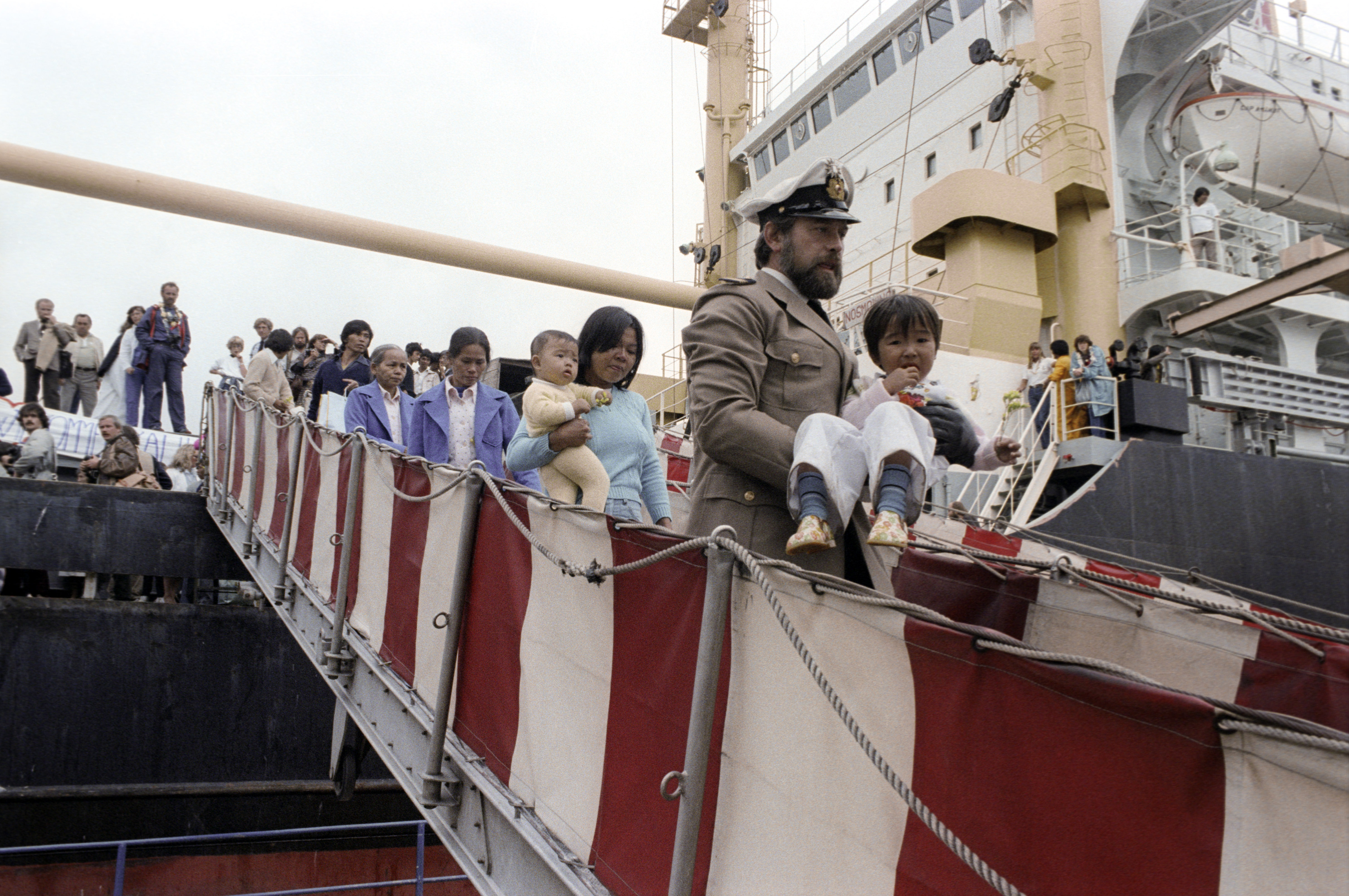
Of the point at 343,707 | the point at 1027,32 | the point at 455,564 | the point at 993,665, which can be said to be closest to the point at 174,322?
the point at 343,707

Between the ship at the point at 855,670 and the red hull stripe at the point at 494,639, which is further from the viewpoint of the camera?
the red hull stripe at the point at 494,639

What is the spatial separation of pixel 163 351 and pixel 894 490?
9343 millimetres

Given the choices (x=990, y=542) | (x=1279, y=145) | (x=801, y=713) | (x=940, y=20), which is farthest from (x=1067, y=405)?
(x=801, y=713)

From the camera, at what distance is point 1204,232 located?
38.8ft

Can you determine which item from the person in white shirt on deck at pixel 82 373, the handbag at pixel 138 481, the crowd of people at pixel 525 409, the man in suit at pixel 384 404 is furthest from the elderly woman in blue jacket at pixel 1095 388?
the person in white shirt on deck at pixel 82 373

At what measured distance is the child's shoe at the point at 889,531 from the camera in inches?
72.1

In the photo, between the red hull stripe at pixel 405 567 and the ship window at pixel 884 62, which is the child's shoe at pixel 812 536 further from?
the ship window at pixel 884 62

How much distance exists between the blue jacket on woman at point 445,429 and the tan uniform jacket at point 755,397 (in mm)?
2582

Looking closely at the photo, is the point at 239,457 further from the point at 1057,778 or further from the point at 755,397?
the point at 1057,778

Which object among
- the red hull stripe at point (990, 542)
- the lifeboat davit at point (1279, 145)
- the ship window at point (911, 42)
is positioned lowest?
the red hull stripe at point (990, 542)

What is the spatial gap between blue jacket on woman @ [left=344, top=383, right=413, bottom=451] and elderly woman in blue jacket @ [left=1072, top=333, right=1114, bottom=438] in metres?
7.51

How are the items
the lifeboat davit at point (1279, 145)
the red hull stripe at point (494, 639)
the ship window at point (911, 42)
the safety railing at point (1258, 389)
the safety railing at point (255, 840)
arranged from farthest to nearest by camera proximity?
the ship window at point (911, 42)
the lifeboat davit at point (1279, 145)
the safety railing at point (1258, 389)
the safety railing at point (255, 840)
the red hull stripe at point (494, 639)

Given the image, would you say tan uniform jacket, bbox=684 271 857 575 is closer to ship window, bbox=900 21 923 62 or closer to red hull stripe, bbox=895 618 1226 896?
red hull stripe, bbox=895 618 1226 896

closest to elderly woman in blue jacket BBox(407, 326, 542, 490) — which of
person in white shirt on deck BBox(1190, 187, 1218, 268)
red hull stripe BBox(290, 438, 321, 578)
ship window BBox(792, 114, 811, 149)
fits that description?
red hull stripe BBox(290, 438, 321, 578)
